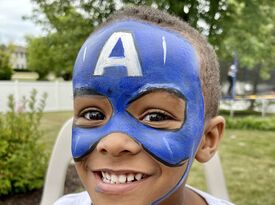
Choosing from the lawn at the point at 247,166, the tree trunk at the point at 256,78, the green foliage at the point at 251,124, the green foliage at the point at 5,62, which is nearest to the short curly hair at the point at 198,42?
the lawn at the point at 247,166

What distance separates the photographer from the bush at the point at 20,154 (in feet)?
12.0

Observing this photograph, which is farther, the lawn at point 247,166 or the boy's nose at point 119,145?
the lawn at point 247,166

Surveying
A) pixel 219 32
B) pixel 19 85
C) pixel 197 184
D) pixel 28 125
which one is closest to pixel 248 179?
pixel 197 184

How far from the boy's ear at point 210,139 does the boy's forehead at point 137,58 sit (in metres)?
0.19

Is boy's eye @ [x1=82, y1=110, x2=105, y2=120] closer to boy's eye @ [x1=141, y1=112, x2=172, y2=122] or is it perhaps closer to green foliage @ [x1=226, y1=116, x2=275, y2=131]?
boy's eye @ [x1=141, y1=112, x2=172, y2=122]

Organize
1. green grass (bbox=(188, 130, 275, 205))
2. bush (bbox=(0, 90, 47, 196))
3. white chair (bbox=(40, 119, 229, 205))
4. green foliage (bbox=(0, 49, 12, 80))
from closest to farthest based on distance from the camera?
white chair (bbox=(40, 119, 229, 205)), bush (bbox=(0, 90, 47, 196)), green grass (bbox=(188, 130, 275, 205)), green foliage (bbox=(0, 49, 12, 80))

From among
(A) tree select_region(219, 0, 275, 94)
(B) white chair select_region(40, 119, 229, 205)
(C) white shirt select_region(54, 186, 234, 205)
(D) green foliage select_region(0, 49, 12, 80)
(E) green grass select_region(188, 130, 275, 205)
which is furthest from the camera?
(D) green foliage select_region(0, 49, 12, 80)

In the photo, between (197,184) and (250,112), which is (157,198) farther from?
(250,112)

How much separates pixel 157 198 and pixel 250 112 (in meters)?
11.8

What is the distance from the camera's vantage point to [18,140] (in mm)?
3877

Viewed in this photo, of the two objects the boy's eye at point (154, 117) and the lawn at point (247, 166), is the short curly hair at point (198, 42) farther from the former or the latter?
the lawn at point (247, 166)

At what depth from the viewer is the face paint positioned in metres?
0.98

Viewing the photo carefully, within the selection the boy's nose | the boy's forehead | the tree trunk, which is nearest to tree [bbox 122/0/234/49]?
the boy's forehead

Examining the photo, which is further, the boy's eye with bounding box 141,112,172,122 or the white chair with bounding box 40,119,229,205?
the white chair with bounding box 40,119,229,205
